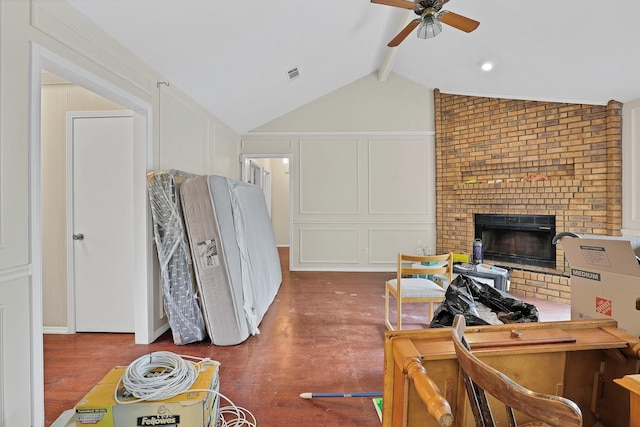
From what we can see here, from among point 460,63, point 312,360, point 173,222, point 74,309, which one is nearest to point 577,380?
point 312,360

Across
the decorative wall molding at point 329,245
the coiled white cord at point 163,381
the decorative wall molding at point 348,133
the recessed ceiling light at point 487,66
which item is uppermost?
the recessed ceiling light at point 487,66

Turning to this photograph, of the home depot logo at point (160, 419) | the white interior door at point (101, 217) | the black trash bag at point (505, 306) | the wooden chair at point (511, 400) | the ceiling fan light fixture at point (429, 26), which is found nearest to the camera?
the wooden chair at point (511, 400)

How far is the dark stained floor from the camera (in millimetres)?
1744

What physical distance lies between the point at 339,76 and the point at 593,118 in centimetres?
337

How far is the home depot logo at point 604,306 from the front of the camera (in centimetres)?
132

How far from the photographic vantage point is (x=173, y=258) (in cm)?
248

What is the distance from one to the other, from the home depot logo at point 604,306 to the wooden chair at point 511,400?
38.7 inches

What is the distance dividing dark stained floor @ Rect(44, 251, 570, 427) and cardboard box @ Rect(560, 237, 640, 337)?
124 centimetres

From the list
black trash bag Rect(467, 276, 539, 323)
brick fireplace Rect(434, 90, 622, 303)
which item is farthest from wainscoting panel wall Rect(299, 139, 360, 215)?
black trash bag Rect(467, 276, 539, 323)

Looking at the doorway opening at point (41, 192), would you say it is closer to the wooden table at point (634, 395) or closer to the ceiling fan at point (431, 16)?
the ceiling fan at point (431, 16)

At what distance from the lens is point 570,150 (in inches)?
148

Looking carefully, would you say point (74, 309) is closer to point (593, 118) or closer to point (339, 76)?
point (339, 76)

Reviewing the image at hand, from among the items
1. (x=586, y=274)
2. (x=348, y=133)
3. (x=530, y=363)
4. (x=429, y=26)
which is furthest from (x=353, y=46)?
(x=530, y=363)

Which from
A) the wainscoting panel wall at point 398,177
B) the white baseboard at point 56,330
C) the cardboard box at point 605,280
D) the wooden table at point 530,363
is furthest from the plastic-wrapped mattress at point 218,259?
the wainscoting panel wall at point 398,177
